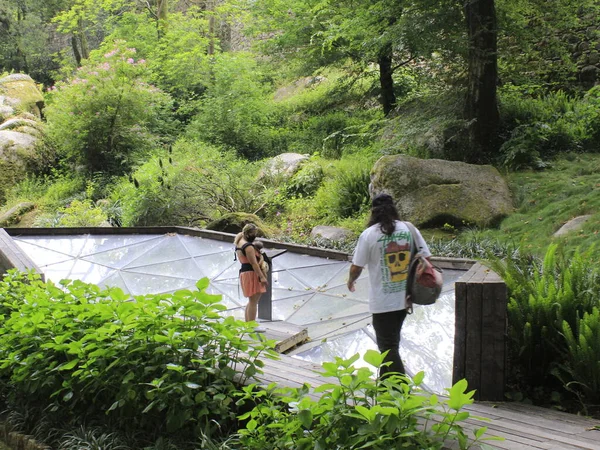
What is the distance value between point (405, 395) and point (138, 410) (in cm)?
205

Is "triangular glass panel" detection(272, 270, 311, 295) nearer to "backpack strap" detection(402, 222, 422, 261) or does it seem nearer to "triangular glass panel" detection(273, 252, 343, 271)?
"triangular glass panel" detection(273, 252, 343, 271)

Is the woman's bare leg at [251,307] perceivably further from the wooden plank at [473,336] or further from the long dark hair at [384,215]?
the wooden plank at [473,336]

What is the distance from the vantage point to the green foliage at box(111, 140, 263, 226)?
14.3 meters

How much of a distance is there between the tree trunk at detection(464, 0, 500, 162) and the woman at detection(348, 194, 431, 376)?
834 centimetres

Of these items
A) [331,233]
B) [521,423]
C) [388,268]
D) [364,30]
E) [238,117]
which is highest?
[364,30]

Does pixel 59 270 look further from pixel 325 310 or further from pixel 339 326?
pixel 339 326

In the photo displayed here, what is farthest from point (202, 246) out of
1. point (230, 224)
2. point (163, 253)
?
point (230, 224)

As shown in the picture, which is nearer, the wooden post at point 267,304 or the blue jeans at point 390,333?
the blue jeans at point 390,333

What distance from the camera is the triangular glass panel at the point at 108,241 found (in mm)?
10922

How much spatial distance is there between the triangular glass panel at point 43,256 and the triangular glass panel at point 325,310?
476cm

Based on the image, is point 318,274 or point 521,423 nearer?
point 521,423

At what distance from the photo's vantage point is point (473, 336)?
438cm

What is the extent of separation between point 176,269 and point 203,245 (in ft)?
4.97

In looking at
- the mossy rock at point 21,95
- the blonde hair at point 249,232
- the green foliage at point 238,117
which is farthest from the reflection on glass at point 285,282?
the mossy rock at point 21,95
